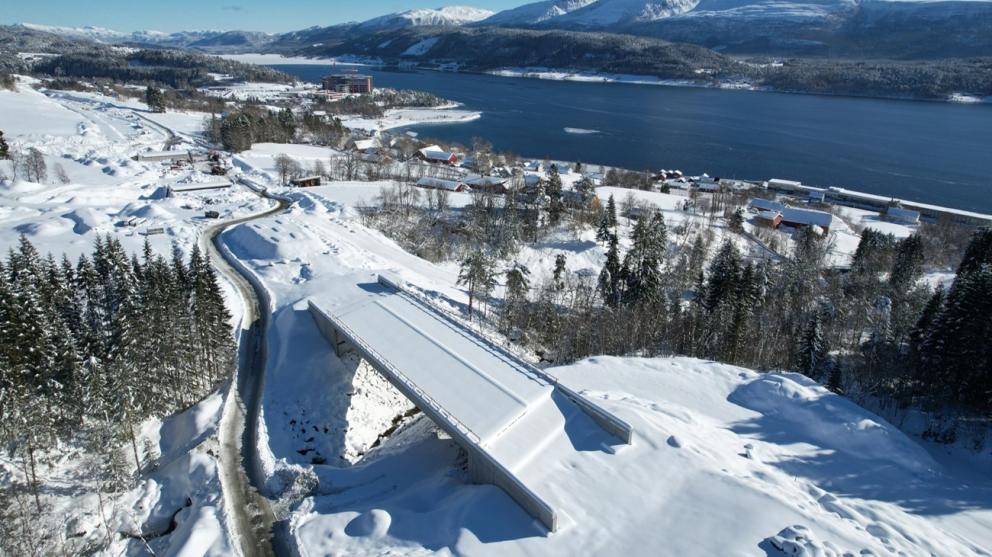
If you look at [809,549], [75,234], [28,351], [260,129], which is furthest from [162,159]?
[809,549]

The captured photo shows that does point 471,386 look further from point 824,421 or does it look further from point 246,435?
point 824,421

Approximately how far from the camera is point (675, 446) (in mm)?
17297

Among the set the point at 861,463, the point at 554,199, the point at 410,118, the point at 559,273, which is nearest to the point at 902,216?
the point at 554,199

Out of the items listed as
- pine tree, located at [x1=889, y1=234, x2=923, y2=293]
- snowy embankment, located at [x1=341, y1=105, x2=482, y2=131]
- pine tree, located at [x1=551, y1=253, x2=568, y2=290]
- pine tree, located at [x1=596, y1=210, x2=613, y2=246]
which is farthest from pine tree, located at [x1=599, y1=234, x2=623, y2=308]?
snowy embankment, located at [x1=341, y1=105, x2=482, y2=131]

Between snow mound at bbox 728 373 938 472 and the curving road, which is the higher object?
snow mound at bbox 728 373 938 472

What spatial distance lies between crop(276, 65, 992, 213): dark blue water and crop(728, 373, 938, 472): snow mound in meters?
81.0

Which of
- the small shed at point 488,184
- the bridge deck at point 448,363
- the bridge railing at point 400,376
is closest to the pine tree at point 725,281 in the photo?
the bridge deck at point 448,363

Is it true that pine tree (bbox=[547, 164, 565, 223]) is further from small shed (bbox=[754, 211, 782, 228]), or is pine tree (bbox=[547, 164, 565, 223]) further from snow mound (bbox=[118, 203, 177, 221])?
snow mound (bbox=[118, 203, 177, 221])

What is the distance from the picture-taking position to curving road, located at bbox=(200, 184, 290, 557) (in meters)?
16.4

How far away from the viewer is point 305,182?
204ft

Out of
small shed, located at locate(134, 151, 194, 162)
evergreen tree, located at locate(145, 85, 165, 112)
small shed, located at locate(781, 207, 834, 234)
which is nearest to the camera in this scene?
small shed, located at locate(781, 207, 834, 234)

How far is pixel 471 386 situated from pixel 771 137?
415 feet

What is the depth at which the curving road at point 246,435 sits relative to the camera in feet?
53.7

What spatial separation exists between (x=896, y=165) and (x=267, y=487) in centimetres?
12088
